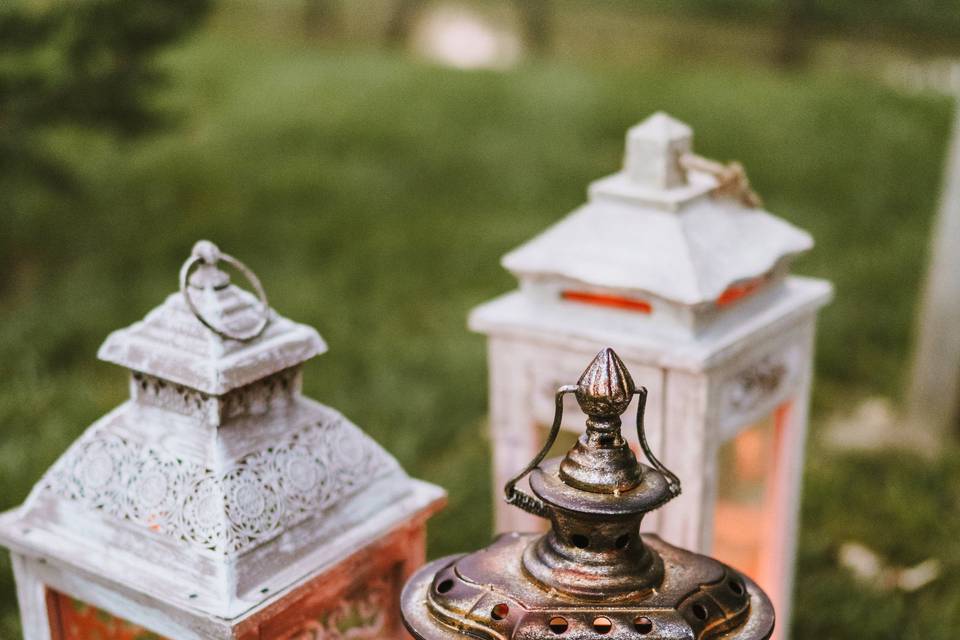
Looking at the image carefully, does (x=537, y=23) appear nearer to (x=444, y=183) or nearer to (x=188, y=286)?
(x=444, y=183)

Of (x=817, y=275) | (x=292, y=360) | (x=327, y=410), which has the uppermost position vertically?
(x=292, y=360)

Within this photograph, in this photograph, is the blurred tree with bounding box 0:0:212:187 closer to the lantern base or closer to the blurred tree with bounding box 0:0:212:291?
the blurred tree with bounding box 0:0:212:291

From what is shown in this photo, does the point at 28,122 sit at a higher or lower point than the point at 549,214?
higher

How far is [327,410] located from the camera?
2000 millimetres

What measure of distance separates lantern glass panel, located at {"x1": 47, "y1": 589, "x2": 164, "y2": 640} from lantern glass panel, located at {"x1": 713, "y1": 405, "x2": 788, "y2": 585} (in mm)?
1503

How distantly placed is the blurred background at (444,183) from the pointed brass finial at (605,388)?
201 cm

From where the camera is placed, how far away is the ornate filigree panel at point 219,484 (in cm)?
176

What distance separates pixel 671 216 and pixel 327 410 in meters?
0.80

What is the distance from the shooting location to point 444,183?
7.07m

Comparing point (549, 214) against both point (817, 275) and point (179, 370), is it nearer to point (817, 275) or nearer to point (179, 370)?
point (817, 275)

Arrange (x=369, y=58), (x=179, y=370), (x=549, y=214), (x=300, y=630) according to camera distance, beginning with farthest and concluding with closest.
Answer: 1. (x=369, y=58)
2. (x=549, y=214)
3. (x=300, y=630)
4. (x=179, y=370)

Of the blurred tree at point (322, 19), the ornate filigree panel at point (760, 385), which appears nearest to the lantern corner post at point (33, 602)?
the ornate filigree panel at point (760, 385)

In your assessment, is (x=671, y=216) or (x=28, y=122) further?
(x=28, y=122)

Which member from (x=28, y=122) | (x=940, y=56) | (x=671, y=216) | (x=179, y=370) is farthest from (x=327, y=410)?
(x=940, y=56)
